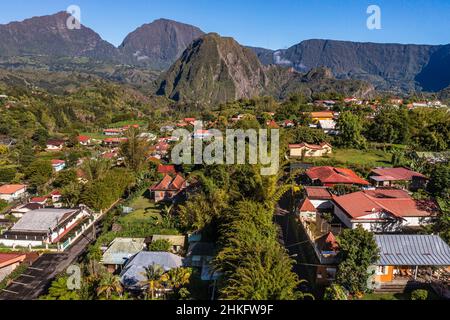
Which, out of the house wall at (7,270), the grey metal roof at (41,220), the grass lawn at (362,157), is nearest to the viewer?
the house wall at (7,270)

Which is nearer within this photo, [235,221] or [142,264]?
[235,221]

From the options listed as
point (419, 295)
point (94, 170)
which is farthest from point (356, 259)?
point (94, 170)

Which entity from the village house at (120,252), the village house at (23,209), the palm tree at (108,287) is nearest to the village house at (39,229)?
the village house at (23,209)

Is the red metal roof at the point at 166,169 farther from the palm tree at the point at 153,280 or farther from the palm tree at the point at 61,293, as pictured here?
the palm tree at the point at 61,293

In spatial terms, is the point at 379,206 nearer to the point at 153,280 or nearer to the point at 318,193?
the point at 318,193

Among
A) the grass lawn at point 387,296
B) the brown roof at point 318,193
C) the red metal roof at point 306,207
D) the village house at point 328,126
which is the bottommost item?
the grass lawn at point 387,296

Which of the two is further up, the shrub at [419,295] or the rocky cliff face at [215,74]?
the rocky cliff face at [215,74]

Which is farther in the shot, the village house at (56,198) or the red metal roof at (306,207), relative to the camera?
the village house at (56,198)
